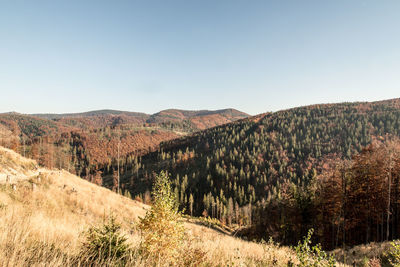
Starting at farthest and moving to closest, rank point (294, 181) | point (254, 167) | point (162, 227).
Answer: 1. point (254, 167)
2. point (294, 181)
3. point (162, 227)

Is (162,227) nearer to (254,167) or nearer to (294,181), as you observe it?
(294,181)

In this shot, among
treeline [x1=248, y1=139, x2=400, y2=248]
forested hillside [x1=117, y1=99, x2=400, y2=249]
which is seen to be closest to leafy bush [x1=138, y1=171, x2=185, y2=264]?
treeline [x1=248, y1=139, x2=400, y2=248]

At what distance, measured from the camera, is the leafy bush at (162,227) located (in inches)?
199

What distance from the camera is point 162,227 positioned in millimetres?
5926

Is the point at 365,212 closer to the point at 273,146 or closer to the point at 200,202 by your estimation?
the point at 200,202

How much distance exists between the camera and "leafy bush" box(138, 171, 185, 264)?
5049 millimetres

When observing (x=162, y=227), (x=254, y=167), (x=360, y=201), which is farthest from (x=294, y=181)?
(x=162, y=227)

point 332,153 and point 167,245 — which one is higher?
point 167,245

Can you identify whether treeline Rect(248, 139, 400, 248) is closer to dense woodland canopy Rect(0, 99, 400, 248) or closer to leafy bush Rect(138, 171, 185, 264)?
dense woodland canopy Rect(0, 99, 400, 248)

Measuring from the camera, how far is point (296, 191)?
3497cm

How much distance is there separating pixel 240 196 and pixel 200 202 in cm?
2975

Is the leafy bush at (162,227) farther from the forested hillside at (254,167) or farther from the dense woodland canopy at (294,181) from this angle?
the forested hillside at (254,167)

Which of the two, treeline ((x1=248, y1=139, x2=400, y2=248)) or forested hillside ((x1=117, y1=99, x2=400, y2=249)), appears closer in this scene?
treeline ((x1=248, y1=139, x2=400, y2=248))

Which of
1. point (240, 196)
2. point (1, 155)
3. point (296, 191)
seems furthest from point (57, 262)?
point (240, 196)
